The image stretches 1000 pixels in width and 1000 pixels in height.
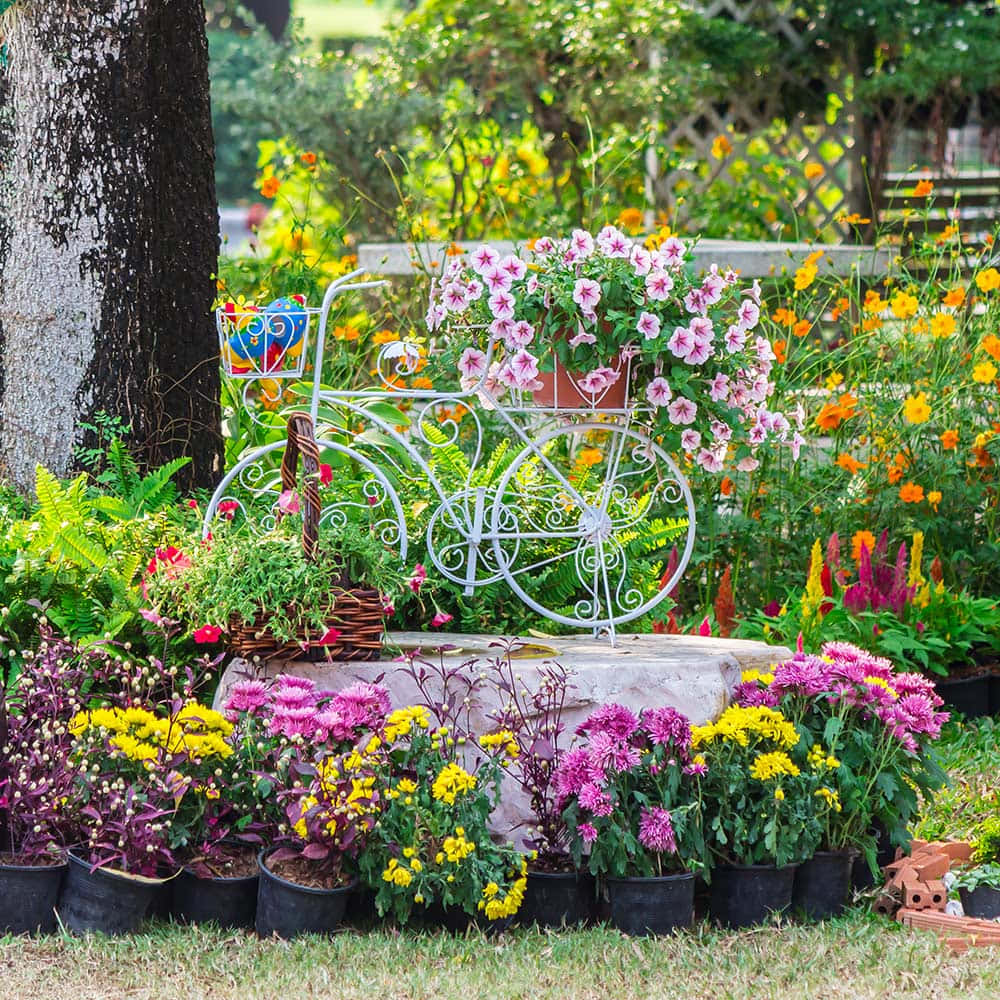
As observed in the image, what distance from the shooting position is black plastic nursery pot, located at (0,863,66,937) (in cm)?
310

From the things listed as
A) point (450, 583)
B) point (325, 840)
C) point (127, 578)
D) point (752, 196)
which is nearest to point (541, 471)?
point (450, 583)

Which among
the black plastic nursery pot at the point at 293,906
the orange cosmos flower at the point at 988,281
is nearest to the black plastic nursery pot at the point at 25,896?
the black plastic nursery pot at the point at 293,906

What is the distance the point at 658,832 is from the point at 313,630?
3.15ft

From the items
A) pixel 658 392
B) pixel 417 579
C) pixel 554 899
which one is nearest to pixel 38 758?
pixel 417 579

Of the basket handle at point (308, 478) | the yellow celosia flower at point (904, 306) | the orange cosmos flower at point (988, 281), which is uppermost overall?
the orange cosmos flower at point (988, 281)

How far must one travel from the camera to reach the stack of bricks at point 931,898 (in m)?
3.15

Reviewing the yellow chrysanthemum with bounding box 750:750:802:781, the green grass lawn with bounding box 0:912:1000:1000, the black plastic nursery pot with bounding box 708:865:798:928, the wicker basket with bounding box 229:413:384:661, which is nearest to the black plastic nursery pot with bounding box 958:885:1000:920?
the green grass lawn with bounding box 0:912:1000:1000

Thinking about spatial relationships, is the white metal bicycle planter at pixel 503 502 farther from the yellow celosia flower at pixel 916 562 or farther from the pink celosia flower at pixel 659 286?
the yellow celosia flower at pixel 916 562

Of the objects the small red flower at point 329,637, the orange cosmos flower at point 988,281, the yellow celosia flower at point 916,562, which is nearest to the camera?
the small red flower at point 329,637

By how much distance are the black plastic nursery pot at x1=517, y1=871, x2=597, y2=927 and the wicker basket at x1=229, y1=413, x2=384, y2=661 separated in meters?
0.72

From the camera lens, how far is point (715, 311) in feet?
12.4

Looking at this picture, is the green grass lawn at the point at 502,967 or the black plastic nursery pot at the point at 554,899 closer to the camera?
the green grass lawn at the point at 502,967

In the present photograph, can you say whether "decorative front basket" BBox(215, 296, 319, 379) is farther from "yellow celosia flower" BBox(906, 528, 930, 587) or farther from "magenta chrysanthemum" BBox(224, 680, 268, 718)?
"yellow celosia flower" BBox(906, 528, 930, 587)

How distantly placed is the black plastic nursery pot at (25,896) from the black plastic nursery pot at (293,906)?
0.45 metres
